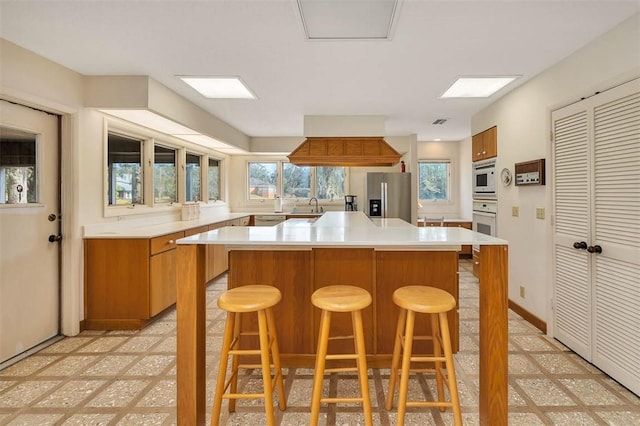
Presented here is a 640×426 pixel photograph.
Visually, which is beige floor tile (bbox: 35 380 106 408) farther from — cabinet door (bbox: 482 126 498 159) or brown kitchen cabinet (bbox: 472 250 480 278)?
cabinet door (bbox: 482 126 498 159)

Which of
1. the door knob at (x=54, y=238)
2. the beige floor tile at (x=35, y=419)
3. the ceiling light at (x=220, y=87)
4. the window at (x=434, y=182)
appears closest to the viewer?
the beige floor tile at (x=35, y=419)

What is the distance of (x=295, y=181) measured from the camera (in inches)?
266

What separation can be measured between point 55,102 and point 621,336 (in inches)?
188

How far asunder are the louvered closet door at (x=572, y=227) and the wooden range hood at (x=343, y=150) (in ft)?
6.26

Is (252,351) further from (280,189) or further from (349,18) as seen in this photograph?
(280,189)

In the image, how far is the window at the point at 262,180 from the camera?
6809 mm

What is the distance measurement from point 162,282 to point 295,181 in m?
3.85

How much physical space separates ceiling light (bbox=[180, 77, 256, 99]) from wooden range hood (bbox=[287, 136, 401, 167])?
1.01 meters

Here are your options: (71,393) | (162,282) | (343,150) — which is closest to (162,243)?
(162,282)

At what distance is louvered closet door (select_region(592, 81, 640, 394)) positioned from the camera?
6.85 feet

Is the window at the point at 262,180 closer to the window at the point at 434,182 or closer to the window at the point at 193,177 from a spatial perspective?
the window at the point at 193,177

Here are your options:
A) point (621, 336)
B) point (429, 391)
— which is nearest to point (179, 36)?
point (429, 391)

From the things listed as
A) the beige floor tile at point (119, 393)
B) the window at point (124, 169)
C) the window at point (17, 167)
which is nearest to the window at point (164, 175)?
the window at point (124, 169)

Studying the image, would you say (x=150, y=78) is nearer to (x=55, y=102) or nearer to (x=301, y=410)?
(x=55, y=102)
